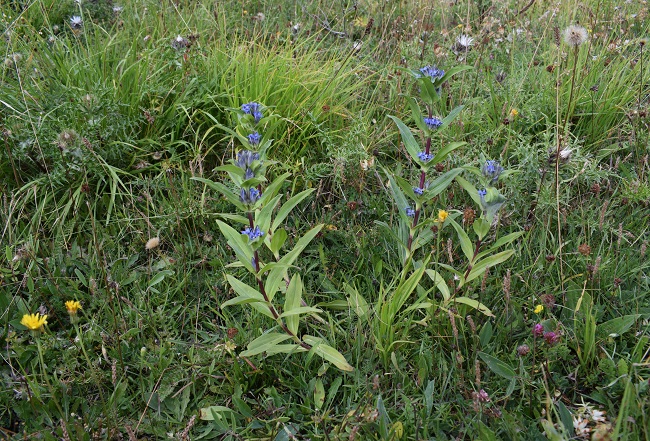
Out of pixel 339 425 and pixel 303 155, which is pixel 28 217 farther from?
pixel 339 425

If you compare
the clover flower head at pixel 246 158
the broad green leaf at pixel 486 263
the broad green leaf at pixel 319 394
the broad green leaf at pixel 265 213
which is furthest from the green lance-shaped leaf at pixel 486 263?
the clover flower head at pixel 246 158

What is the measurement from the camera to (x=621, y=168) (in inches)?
93.0

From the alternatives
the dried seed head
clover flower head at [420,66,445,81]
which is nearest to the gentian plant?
clover flower head at [420,66,445,81]

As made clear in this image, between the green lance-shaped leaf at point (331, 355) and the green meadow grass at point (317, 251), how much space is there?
0.19 feet

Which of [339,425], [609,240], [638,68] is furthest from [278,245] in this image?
[638,68]

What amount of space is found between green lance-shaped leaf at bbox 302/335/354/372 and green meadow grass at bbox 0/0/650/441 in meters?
0.06

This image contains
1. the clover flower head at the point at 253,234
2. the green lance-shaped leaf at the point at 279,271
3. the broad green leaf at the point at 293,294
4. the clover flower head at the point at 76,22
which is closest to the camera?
the clover flower head at the point at 253,234

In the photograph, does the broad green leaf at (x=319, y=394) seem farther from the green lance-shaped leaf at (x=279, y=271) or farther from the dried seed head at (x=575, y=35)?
the dried seed head at (x=575, y=35)

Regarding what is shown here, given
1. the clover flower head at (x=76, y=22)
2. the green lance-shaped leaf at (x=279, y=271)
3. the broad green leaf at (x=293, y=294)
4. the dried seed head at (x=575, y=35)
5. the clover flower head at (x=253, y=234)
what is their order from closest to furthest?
the clover flower head at (x=253, y=234) < the green lance-shaped leaf at (x=279, y=271) < the broad green leaf at (x=293, y=294) < the dried seed head at (x=575, y=35) < the clover flower head at (x=76, y=22)

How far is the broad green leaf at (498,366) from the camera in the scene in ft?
5.28

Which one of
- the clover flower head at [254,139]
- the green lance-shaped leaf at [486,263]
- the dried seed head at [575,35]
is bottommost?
the green lance-shaped leaf at [486,263]

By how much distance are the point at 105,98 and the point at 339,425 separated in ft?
6.13

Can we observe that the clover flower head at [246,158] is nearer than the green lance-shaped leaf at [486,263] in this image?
Yes

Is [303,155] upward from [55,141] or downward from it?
downward
